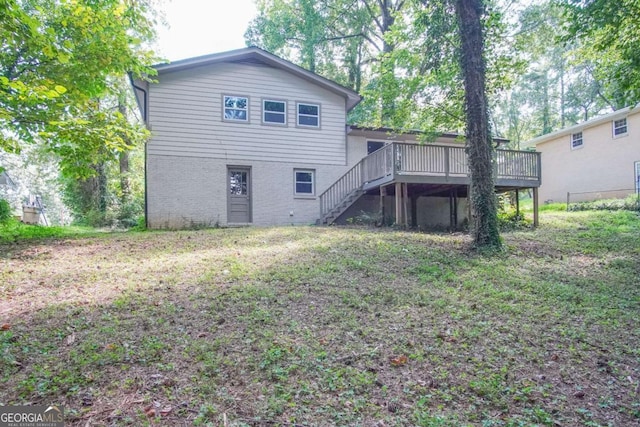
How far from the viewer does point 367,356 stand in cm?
362

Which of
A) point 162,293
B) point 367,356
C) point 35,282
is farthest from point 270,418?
point 35,282

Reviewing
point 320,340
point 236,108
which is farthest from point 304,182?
point 320,340

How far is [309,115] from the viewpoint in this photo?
15.0 meters

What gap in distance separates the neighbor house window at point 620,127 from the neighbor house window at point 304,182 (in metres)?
15.9

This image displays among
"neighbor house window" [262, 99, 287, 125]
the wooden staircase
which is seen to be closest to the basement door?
"neighbor house window" [262, 99, 287, 125]

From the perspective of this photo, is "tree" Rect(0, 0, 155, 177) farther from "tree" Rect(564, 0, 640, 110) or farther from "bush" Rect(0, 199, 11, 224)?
"tree" Rect(564, 0, 640, 110)

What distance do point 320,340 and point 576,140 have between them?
2267 centimetres

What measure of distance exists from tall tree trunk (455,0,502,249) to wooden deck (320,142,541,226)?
126 inches

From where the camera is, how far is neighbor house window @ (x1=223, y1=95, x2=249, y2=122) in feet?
45.9

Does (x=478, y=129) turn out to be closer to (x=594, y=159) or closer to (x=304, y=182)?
(x=304, y=182)

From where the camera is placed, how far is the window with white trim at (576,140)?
2014cm

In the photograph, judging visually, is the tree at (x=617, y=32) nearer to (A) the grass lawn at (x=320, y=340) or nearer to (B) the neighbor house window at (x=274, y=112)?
(A) the grass lawn at (x=320, y=340)

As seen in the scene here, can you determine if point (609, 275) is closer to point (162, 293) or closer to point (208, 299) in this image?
point (208, 299)

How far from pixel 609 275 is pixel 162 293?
7.60m
